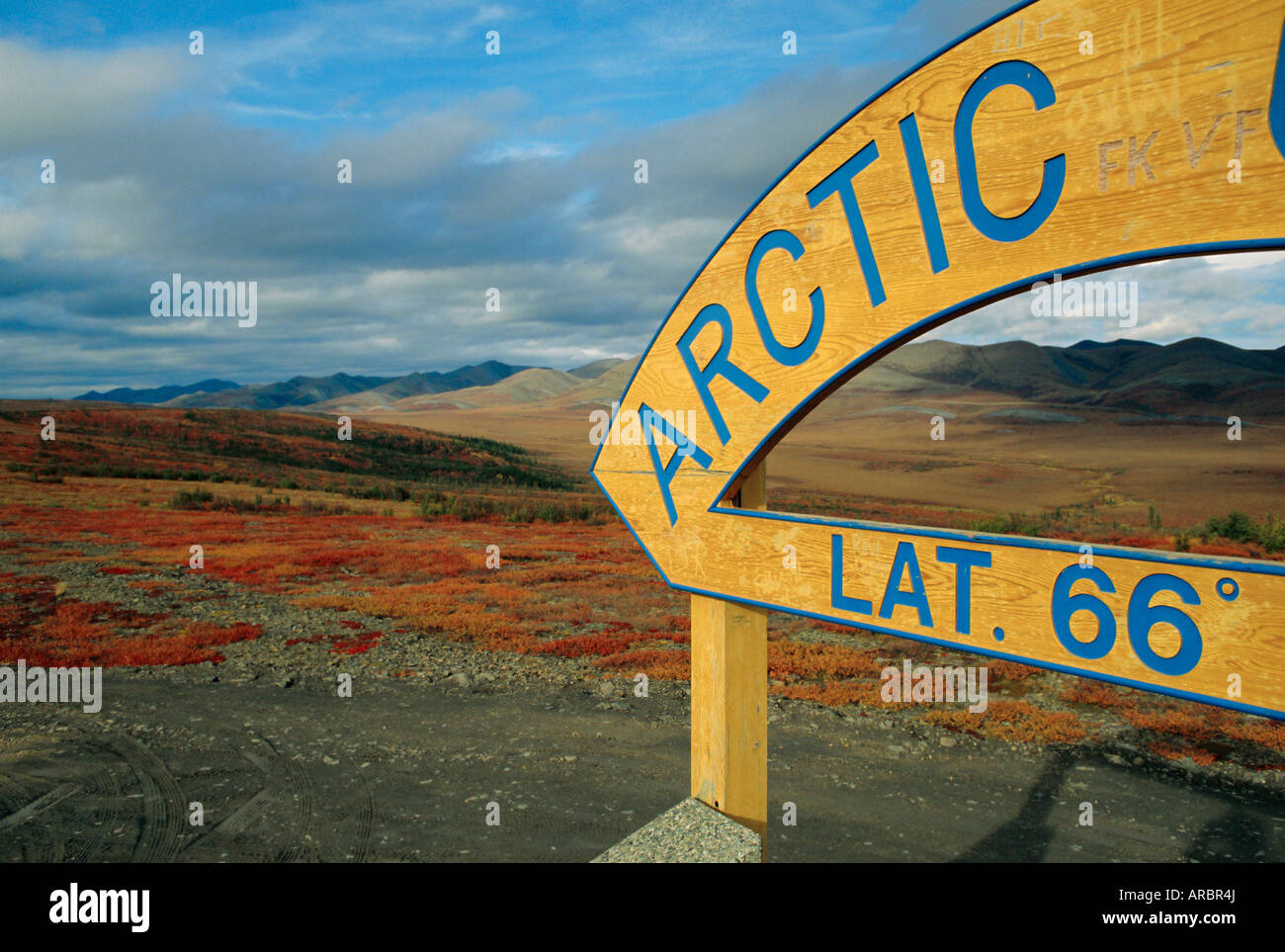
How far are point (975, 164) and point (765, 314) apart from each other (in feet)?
2.69

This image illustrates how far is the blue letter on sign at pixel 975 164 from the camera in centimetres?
187

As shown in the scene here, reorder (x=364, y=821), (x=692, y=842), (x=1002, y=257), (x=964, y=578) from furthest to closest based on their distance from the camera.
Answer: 1. (x=364, y=821)
2. (x=692, y=842)
3. (x=964, y=578)
4. (x=1002, y=257)

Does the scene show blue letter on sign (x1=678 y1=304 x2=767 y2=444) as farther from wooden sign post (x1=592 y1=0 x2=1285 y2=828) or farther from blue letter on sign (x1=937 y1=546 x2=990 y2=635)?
blue letter on sign (x1=937 y1=546 x2=990 y2=635)

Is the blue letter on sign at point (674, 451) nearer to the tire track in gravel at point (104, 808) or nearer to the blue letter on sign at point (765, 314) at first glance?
the blue letter on sign at point (765, 314)

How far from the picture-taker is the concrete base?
8.83 ft

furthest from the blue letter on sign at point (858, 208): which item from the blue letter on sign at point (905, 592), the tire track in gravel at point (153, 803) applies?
the tire track in gravel at point (153, 803)

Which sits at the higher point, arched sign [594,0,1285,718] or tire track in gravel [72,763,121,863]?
arched sign [594,0,1285,718]

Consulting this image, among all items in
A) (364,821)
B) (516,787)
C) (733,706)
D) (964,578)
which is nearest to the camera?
(964,578)

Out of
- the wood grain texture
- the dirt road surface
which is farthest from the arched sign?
the dirt road surface

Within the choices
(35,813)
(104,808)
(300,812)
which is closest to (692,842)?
(300,812)

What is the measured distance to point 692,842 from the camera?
9.07 feet

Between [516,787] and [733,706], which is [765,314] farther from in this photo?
[516,787]
